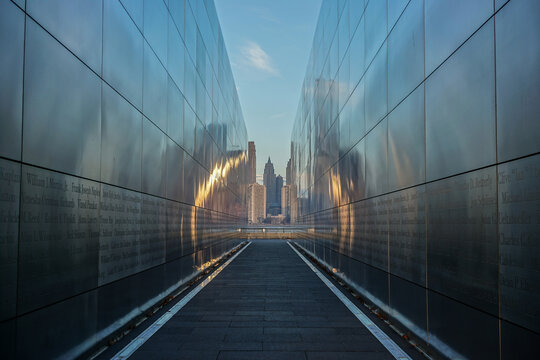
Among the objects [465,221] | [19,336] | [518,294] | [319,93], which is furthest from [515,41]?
[319,93]

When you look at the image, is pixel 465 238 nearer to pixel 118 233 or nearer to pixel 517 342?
pixel 517 342

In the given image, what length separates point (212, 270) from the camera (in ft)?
51.3

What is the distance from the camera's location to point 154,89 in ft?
28.2

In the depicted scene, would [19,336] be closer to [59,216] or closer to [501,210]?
[59,216]

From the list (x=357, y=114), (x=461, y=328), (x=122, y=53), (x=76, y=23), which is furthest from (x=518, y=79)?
(x=357, y=114)

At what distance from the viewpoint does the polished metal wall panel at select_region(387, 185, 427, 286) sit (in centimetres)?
605

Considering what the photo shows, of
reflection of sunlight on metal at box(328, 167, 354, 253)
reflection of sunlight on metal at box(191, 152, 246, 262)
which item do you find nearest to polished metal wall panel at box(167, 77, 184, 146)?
reflection of sunlight on metal at box(191, 152, 246, 262)

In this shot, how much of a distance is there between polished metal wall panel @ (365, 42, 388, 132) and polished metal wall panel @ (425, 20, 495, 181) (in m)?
2.27

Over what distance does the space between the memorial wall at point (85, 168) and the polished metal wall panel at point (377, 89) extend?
4.53m

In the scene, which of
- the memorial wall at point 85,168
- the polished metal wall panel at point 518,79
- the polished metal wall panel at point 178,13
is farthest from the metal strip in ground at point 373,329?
the polished metal wall panel at point 178,13

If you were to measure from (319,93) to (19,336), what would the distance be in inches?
644

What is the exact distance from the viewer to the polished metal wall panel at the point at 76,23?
443cm

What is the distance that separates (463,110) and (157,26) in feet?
21.2

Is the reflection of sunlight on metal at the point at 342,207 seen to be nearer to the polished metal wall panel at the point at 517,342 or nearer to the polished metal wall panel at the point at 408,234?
the polished metal wall panel at the point at 408,234
